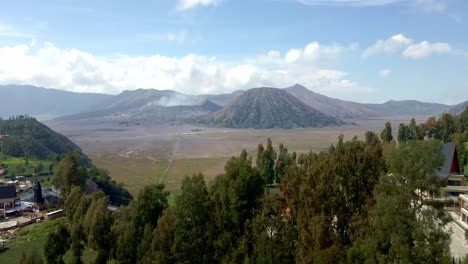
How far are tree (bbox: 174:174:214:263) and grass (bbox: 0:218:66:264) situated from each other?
10834 mm

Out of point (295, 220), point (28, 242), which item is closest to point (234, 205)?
point (295, 220)

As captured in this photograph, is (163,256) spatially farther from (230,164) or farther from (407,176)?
(407,176)

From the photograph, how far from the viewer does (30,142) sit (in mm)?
74000

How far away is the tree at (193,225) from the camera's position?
15.3 metres

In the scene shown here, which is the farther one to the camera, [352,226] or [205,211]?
[205,211]

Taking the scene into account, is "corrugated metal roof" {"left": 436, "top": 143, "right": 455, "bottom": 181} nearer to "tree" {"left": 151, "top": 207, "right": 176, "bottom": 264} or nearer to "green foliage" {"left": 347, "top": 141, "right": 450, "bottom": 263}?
"green foliage" {"left": 347, "top": 141, "right": 450, "bottom": 263}

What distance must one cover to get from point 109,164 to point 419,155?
62.5 m

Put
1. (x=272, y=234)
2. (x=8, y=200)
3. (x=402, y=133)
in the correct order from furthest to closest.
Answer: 1. (x=402, y=133)
2. (x=8, y=200)
3. (x=272, y=234)

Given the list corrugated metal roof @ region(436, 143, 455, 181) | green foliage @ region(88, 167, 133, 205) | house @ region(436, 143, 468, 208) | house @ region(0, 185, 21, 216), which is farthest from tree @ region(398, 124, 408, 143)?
house @ region(0, 185, 21, 216)

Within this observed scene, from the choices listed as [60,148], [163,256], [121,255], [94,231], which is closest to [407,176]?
[163,256]

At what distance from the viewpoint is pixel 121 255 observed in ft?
53.5

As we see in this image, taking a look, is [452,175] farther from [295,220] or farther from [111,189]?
[111,189]

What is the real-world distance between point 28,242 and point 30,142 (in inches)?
2157

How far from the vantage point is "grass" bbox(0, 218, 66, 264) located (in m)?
22.9
